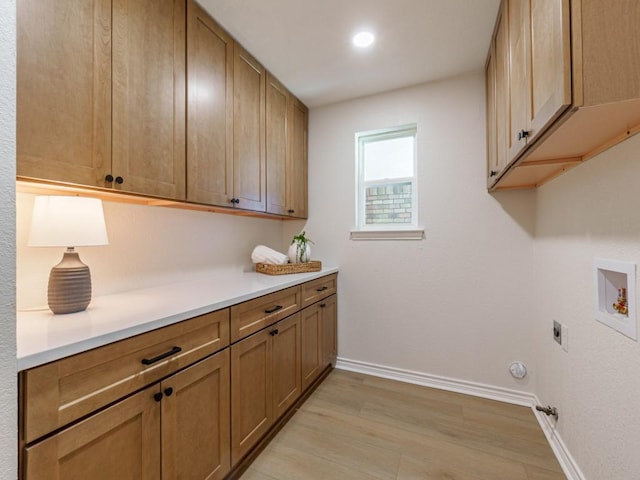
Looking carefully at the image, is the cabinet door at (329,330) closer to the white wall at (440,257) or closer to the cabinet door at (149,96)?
the white wall at (440,257)

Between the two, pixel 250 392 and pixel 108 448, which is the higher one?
pixel 108 448

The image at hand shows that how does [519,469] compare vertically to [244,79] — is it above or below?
below

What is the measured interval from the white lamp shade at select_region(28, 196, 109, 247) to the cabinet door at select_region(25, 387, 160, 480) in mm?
580

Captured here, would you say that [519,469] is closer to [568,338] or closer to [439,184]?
[568,338]

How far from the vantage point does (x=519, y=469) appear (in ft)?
4.71

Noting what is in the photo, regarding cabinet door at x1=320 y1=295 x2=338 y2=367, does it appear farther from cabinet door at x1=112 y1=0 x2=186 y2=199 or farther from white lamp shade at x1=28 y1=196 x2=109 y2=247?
white lamp shade at x1=28 y1=196 x2=109 y2=247

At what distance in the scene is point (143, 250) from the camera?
1583mm

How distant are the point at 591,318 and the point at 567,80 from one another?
1.05m

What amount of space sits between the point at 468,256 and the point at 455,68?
140 centimetres

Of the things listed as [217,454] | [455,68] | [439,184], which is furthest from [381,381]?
[455,68]

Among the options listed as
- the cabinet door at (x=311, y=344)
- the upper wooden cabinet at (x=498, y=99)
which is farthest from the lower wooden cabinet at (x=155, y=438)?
the upper wooden cabinet at (x=498, y=99)

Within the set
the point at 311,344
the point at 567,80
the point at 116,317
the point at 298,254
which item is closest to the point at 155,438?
the point at 116,317

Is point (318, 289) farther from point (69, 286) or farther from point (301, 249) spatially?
point (69, 286)

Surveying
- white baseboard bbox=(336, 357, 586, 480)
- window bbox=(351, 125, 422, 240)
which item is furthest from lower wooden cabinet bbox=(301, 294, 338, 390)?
window bbox=(351, 125, 422, 240)
